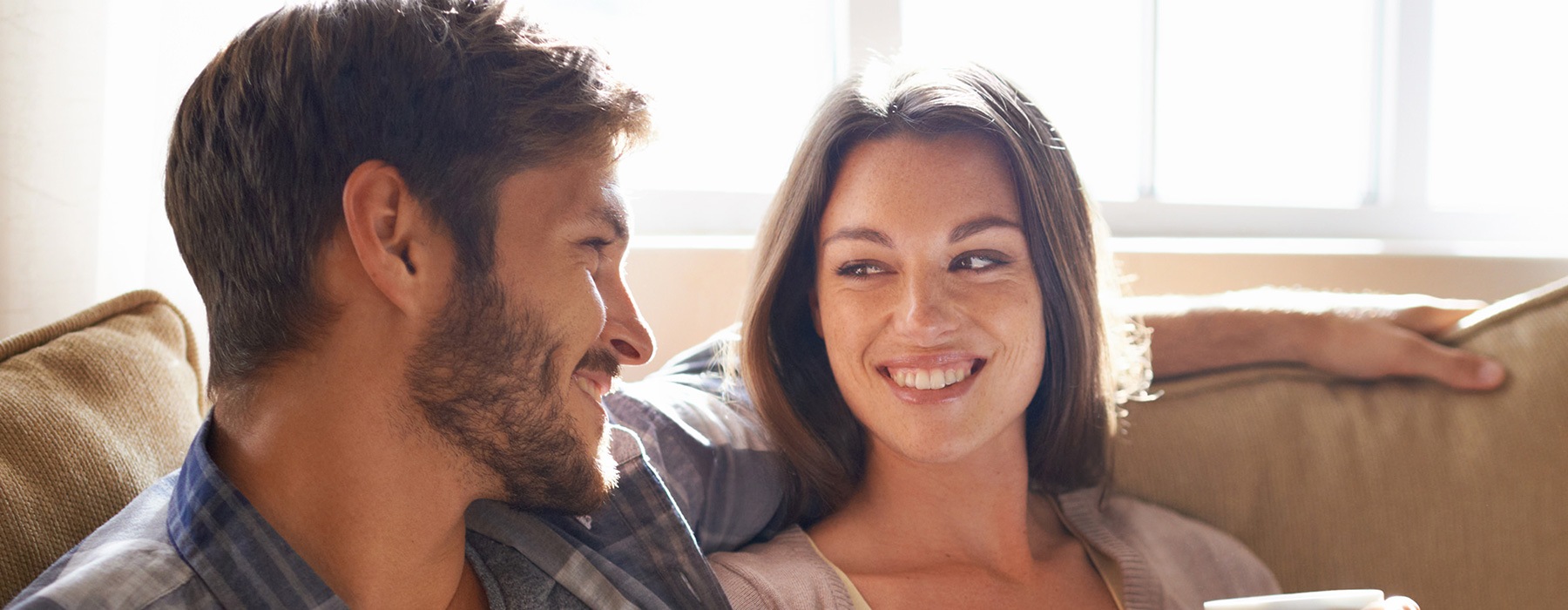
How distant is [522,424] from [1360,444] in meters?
1.08

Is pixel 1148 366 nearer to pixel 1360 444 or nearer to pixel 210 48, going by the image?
pixel 1360 444

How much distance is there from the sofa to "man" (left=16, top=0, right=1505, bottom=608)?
0.99 ft

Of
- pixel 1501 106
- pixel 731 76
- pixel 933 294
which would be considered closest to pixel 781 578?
pixel 933 294

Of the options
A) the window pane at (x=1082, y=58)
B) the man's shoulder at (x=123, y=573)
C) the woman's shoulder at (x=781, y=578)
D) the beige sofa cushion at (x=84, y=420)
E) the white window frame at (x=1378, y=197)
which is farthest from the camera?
the window pane at (x=1082, y=58)

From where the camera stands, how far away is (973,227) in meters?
1.35

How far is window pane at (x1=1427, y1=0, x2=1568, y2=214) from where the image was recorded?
9.79 feet

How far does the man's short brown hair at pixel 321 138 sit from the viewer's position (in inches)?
40.2

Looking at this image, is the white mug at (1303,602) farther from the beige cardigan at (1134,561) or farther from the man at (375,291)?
the man at (375,291)

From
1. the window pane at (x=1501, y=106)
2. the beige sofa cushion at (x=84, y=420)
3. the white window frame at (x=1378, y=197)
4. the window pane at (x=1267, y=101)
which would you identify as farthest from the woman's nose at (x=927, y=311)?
the window pane at (x=1501, y=106)

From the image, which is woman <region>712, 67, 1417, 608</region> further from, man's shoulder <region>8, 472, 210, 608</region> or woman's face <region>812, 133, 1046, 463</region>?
man's shoulder <region>8, 472, 210, 608</region>

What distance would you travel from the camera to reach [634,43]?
2.46 m

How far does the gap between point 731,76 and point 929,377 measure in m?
1.36

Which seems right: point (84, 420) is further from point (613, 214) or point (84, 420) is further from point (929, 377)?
point (929, 377)

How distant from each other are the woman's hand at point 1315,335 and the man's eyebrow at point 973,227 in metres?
0.35
